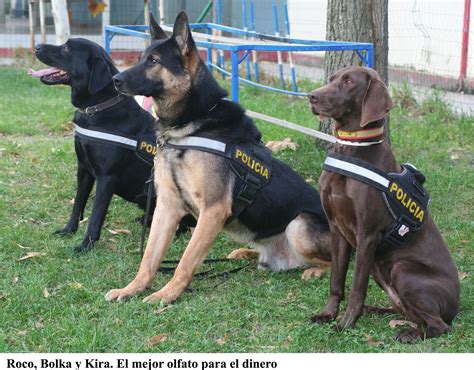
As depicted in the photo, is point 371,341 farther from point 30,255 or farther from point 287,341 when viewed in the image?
point 30,255

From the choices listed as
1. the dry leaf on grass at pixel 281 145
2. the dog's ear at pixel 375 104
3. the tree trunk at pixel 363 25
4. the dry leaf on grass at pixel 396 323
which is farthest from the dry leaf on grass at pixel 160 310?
the tree trunk at pixel 363 25

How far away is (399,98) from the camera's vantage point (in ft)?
31.8

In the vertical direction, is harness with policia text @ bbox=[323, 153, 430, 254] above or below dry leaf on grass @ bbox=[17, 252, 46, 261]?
above

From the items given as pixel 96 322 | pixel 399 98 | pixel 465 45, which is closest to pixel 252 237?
pixel 96 322

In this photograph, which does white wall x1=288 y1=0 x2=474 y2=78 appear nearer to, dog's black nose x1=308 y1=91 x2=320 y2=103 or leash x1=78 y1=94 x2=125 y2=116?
leash x1=78 y1=94 x2=125 y2=116

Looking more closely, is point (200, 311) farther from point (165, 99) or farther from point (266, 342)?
point (165, 99)

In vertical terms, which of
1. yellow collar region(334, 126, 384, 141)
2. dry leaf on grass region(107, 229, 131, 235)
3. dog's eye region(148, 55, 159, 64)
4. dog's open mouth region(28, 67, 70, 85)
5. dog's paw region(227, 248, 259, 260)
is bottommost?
dog's paw region(227, 248, 259, 260)

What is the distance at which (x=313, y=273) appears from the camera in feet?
15.9

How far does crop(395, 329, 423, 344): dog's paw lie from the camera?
3727mm

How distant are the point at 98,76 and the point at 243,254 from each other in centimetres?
164

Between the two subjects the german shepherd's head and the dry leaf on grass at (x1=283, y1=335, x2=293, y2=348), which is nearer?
the dry leaf on grass at (x1=283, y1=335, x2=293, y2=348)

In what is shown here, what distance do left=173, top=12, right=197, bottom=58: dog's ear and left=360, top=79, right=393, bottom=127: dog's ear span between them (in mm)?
1237

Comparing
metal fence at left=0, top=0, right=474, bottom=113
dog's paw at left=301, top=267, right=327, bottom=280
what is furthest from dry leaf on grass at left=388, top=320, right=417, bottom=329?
metal fence at left=0, top=0, right=474, bottom=113

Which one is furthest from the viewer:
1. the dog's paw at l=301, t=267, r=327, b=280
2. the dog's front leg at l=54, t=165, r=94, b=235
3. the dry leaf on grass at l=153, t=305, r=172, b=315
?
the dog's front leg at l=54, t=165, r=94, b=235
